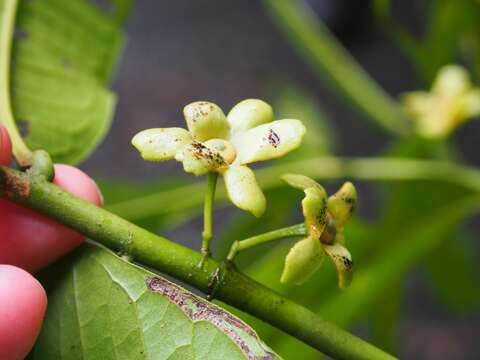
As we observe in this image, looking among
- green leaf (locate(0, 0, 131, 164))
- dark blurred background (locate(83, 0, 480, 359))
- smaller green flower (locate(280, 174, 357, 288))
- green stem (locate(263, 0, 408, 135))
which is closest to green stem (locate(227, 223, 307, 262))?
smaller green flower (locate(280, 174, 357, 288))

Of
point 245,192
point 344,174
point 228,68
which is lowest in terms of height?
point 228,68

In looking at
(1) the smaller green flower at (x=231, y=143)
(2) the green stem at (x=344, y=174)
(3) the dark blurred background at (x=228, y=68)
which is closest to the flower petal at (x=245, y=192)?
(1) the smaller green flower at (x=231, y=143)

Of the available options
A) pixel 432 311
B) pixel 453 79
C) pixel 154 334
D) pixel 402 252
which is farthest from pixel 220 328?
pixel 432 311

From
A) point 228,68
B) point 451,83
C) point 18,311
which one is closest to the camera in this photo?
point 18,311

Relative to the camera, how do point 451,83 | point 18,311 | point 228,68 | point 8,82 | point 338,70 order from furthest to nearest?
point 228,68, point 338,70, point 451,83, point 8,82, point 18,311

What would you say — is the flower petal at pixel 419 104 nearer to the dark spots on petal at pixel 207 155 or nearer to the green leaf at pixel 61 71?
the green leaf at pixel 61 71

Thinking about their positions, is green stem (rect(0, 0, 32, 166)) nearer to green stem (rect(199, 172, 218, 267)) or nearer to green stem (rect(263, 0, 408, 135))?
green stem (rect(199, 172, 218, 267))

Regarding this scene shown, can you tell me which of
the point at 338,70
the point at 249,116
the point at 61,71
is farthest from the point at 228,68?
A: the point at 249,116

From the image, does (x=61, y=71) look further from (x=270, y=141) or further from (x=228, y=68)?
(x=228, y=68)

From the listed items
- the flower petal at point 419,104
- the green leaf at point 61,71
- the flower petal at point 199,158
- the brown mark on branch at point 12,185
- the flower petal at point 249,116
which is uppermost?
the flower petal at point 249,116
